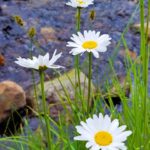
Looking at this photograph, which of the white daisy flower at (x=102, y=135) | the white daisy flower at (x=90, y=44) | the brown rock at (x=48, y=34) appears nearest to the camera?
the white daisy flower at (x=102, y=135)

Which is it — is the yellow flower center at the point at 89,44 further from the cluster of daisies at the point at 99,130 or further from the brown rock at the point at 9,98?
the brown rock at the point at 9,98

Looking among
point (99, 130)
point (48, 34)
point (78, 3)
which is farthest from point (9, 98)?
point (99, 130)

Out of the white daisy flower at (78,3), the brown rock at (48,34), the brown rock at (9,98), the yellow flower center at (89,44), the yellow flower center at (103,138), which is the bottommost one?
the brown rock at (9,98)

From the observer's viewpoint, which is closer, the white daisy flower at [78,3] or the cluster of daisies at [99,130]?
the cluster of daisies at [99,130]

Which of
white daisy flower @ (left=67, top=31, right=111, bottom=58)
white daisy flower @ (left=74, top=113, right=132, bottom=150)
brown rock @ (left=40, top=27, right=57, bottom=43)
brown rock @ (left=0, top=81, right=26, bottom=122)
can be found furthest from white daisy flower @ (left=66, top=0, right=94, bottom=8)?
brown rock @ (left=40, top=27, right=57, bottom=43)

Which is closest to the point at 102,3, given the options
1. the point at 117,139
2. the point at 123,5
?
the point at 123,5

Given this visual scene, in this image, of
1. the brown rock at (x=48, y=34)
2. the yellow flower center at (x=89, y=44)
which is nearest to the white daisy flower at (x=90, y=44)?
the yellow flower center at (x=89, y=44)

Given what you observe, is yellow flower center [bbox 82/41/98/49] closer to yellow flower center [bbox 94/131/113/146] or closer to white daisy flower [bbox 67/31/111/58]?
white daisy flower [bbox 67/31/111/58]

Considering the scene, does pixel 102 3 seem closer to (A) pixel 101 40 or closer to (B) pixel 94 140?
(A) pixel 101 40

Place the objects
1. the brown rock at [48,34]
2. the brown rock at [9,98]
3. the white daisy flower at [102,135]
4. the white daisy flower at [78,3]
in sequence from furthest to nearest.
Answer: the brown rock at [48,34] < the brown rock at [9,98] < the white daisy flower at [78,3] < the white daisy flower at [102,135]
